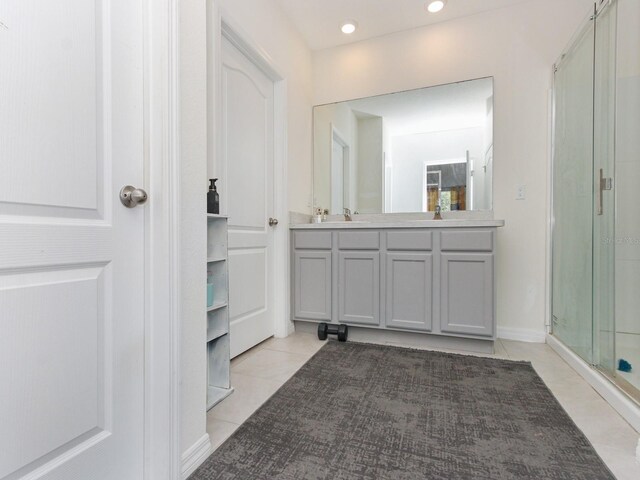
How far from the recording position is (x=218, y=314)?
157 cm

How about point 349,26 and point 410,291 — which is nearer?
point 410,291

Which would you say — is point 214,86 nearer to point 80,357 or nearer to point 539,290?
point 80,357

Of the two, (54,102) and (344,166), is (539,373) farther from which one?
(54,102)

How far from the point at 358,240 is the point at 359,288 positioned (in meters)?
0.36

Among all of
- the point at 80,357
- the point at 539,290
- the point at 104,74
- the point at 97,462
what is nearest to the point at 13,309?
the point at 80,357

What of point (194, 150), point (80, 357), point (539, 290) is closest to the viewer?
point (80, 357)

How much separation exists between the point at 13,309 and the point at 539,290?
2.92m

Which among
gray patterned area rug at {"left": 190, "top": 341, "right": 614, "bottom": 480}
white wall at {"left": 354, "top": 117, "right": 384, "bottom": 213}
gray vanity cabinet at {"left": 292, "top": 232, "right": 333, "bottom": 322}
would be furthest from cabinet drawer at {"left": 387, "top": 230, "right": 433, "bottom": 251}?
gray patterned area rug at {"left": 190, "top": 341, "right": 614, "bottom": 480}

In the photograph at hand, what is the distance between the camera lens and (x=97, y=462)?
883 millimetres

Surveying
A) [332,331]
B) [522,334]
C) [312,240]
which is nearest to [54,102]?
[312,240]

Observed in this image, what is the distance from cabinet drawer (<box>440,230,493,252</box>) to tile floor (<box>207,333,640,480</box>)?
739 mm

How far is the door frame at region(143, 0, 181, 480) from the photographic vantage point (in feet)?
3.22

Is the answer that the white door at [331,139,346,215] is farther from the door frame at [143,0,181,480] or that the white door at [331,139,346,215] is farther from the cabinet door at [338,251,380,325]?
the door frame at [143,0,181,480]

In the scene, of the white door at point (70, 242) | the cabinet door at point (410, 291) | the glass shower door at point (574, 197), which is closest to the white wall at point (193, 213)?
the white door at point (70, 242)
